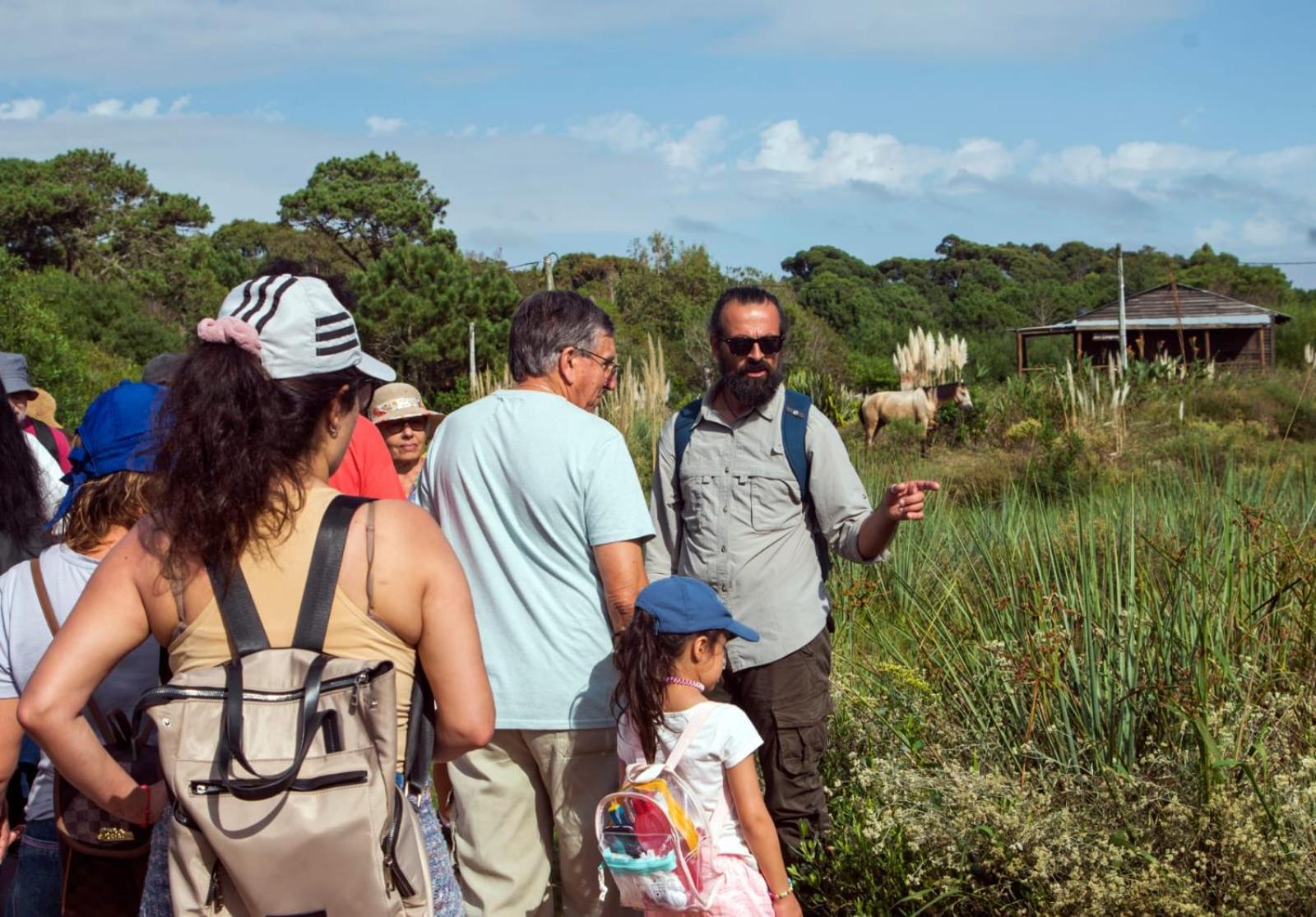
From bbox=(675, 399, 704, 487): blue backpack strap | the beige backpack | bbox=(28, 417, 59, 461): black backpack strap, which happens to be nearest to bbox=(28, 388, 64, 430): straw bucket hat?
bbox=(28, 417, 59, 461): black backpack strap

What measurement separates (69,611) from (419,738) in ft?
2.97

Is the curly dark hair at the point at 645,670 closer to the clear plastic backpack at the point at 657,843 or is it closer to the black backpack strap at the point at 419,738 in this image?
the clear plastic backpack at the point at 657,843

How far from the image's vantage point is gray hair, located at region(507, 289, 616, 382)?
10.6ft

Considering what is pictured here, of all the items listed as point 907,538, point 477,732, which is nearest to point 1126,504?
point 907,538

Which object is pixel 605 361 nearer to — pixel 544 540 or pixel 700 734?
pixel 544 540

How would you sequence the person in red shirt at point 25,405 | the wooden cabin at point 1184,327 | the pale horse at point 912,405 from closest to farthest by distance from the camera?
the person in red shirt at point 25,405 < the pale horse at point 912,405 < the wooden cabin at point 1184,327

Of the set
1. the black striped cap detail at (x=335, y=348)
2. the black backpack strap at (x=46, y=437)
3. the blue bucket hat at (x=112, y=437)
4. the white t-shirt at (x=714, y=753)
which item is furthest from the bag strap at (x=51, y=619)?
the black backpack strap at (x=46, y=437)

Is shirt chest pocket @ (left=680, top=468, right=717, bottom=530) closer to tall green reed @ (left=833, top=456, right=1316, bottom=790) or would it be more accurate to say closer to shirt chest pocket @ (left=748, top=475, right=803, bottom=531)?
shirt chest pocket @ (left=748, top=475, right=803, bottom=531)

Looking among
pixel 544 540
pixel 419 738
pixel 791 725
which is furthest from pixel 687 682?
pixel 419 738

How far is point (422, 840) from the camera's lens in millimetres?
2109

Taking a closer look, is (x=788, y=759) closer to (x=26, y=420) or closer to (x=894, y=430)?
(x=26, y=420)

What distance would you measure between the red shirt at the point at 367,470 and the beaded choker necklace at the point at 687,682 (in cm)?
139

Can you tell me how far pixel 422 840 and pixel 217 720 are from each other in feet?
1.39

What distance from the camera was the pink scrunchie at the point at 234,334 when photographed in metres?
2.04
